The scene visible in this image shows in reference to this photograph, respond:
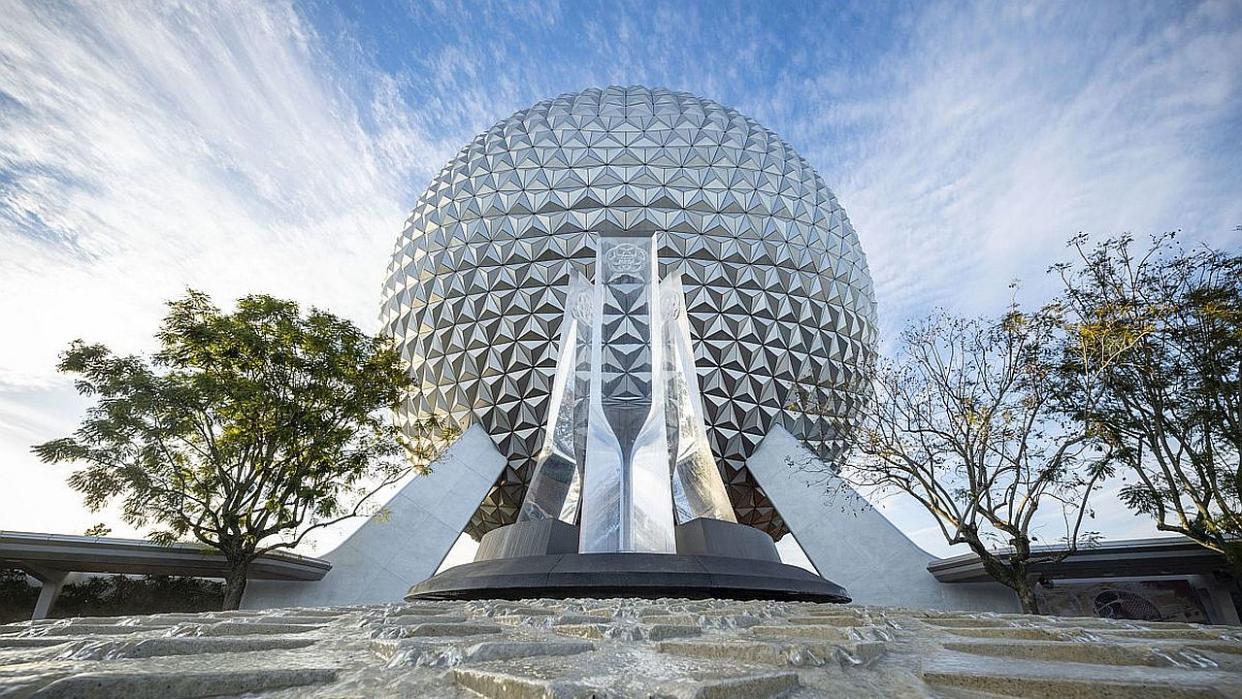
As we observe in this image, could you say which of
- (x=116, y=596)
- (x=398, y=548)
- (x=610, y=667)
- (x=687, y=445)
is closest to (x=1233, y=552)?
(x=687, y=445)

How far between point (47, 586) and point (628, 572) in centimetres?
1592

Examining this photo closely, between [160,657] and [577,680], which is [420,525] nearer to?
[160,657]

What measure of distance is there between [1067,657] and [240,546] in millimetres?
14975

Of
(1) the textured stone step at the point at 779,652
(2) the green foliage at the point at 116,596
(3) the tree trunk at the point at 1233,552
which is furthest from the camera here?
(2) the green foliage at the point at 116,596

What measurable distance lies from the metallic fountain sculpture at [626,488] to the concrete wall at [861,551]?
4038 mm

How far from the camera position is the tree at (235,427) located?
40.1 ft

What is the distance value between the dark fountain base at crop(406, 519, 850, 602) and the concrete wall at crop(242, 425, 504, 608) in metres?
4.35

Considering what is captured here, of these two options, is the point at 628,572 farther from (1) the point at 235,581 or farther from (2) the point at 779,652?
(1) the point at 235,581

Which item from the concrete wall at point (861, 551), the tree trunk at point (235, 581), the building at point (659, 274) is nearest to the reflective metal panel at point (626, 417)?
the building at point (659, 274)

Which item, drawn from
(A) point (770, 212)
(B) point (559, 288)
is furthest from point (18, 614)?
(A) point (770, 212)

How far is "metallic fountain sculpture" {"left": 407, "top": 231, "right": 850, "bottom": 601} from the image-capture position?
9.68 metres

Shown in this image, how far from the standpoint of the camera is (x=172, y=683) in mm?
1592

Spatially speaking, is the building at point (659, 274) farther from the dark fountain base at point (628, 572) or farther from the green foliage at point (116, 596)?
the green foliage at point (116, 596)

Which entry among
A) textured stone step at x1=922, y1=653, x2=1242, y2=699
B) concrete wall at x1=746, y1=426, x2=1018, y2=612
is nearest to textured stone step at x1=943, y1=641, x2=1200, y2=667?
textured stone step at x1=922, y1=653, x2=1242, y2=699
